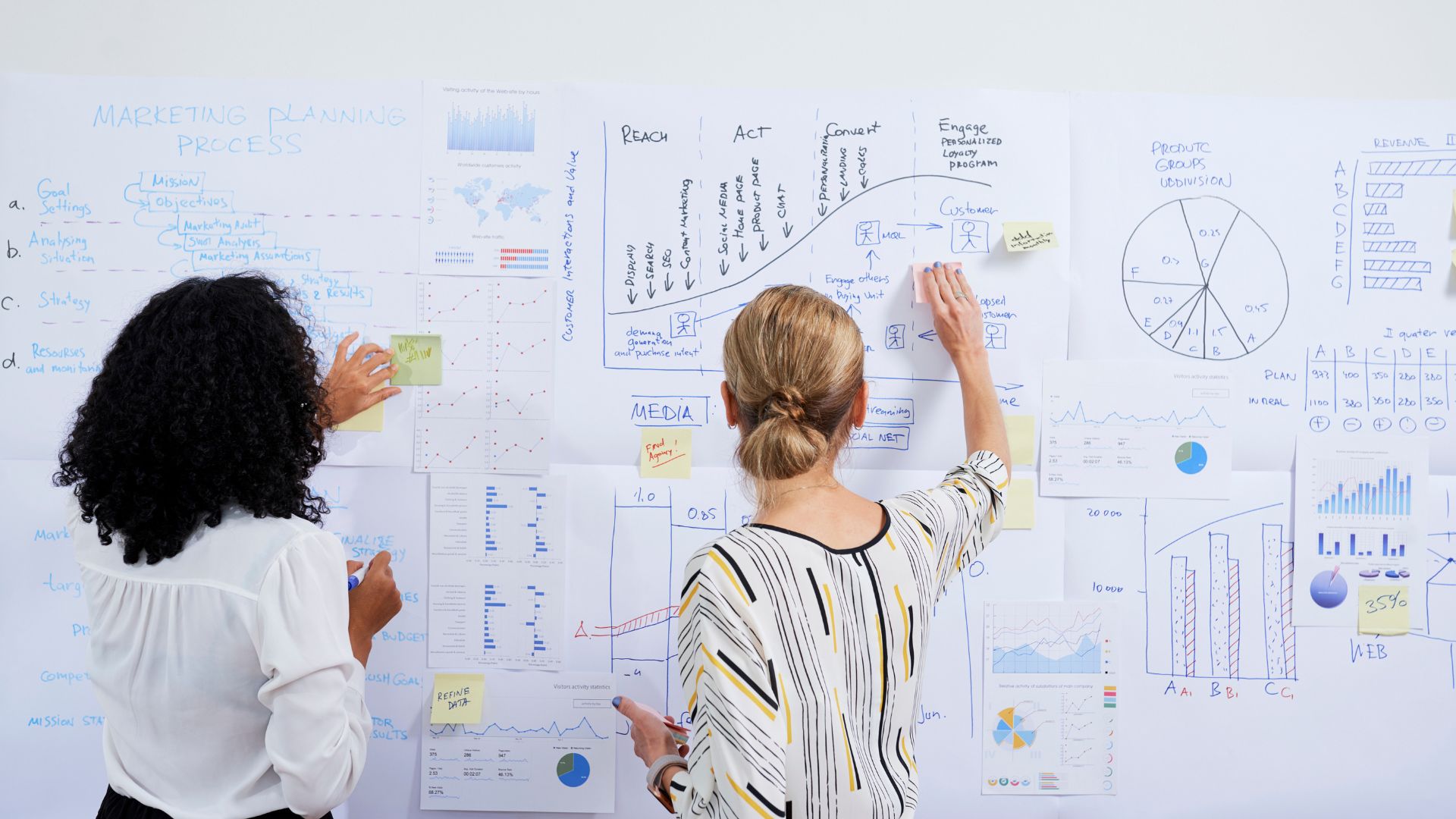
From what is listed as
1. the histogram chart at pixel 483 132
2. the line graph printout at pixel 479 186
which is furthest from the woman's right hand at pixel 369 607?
the histogram chart at pixel 483 132

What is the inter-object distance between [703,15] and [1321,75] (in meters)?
1.25

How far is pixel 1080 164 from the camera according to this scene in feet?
5.62

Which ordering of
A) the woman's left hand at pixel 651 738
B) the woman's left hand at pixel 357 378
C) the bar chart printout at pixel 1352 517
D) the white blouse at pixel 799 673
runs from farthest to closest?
1. the bar chart printout at pixel 1352 517
2. the woman's left hand at pixel 357 378
3. the woman's left hand at pixel 651 738
4. the white blouse at pixel 799 673

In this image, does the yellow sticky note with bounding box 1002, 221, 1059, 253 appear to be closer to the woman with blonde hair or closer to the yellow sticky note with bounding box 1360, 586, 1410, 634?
the woman with blonde hair

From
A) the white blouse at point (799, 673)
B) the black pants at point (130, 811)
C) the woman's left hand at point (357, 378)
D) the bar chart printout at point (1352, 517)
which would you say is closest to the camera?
the white blouse at point (799, 673)

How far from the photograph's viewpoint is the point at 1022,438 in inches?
67.1

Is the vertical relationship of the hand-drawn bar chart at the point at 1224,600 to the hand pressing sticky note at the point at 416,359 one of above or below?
below

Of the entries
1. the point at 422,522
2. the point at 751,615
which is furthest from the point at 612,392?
the point at 751,615

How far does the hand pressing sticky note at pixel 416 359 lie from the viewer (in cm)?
166

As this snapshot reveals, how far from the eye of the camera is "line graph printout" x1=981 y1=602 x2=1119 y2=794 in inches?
67.1

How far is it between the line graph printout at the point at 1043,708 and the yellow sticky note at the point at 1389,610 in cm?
55

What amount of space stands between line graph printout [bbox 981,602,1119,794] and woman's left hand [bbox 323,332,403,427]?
1244mm

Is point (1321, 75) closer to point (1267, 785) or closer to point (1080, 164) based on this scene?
point (1080, 164)

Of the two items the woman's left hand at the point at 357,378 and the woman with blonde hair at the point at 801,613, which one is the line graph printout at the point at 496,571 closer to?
the woman's left hand at the point at 357,378
